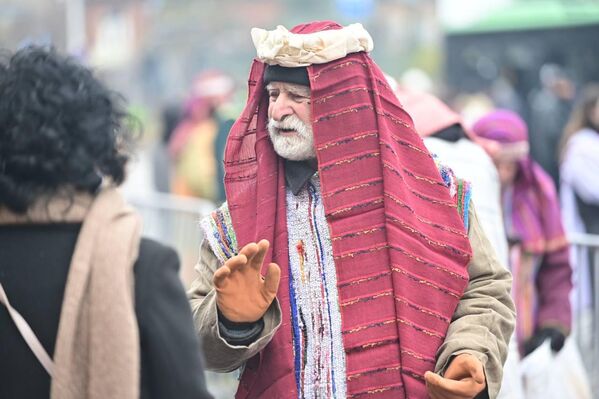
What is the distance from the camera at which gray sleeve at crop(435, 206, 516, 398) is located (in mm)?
3498

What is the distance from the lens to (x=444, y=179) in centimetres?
379

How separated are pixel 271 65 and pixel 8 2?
22145 mm

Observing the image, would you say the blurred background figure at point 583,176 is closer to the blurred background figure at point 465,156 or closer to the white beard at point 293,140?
the blurred background figure at point 465,156

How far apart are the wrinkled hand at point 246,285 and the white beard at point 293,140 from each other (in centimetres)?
51

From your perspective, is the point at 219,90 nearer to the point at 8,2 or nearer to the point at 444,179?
the point at 444,179

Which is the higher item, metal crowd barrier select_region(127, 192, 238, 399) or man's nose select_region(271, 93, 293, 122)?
man's nose select_region(271, 93, 293, 122)

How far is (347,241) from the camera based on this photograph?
3.61 meters

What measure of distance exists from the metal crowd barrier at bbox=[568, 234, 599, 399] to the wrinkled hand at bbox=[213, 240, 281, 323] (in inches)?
160

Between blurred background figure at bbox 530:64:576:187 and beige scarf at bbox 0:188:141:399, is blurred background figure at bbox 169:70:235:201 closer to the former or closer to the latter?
blurred background figure at bbox 530:64:576:187

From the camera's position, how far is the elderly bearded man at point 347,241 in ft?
11.5

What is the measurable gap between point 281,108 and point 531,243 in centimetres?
235

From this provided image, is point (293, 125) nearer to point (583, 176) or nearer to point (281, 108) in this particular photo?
point (281, 108)

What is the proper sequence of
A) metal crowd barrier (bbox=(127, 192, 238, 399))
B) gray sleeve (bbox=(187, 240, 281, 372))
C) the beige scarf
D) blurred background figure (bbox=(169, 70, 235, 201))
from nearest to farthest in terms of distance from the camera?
the beige scarf
gray sleeve (bbox=(187, 240, 281, 372))
metal crowd barrier (bbox=(127, 192, 238, 399))
blurred background figure (bbox=(169, 70, 235, 201))

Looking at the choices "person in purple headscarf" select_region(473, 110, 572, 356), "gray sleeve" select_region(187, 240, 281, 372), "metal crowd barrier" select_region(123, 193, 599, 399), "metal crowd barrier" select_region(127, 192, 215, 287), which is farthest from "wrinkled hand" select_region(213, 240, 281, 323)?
"metal crowd barrier" select_region(127, 192, 215, 287)
